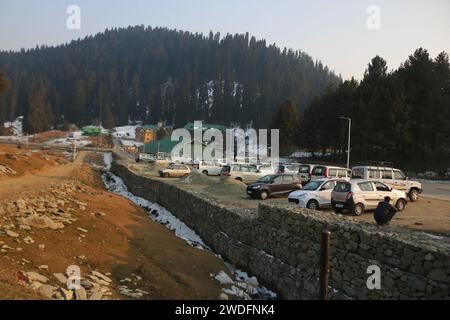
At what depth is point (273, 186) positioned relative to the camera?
1049 inches

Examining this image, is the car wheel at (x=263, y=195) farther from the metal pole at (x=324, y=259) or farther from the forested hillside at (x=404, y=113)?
the forested hillside at (x=404, y=113)

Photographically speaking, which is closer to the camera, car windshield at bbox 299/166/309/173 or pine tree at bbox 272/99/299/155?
car windshield at bbox 299/166/309/173

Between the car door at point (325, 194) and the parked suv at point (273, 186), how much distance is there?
558 centimetres

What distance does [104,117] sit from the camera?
18250cm

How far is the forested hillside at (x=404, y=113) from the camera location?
54.3m

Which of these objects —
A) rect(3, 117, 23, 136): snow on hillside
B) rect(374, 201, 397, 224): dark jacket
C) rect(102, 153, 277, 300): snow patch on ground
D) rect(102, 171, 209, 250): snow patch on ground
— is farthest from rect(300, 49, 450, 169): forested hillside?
rect(3, 117, 23, 136): snow on hillside

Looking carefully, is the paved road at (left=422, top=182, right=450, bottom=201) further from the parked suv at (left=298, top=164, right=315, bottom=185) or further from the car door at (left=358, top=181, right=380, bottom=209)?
the car door at (left=358, top=181, right=380, bottom=209)

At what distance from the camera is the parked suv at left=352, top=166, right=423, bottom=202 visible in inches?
1016

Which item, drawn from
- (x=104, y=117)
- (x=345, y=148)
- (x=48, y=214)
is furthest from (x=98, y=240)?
(x=104, y=117)

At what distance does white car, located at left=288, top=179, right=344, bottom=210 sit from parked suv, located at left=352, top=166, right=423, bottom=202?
5.34 metres

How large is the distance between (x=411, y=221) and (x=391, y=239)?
33.2 feet

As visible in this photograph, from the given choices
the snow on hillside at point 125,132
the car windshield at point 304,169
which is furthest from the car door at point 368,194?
the snow on hillside at point 125,132

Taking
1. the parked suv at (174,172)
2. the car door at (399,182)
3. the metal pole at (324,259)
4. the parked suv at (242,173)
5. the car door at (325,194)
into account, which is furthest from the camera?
the parked suv at (174,172)

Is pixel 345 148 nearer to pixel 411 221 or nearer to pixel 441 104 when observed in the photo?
pixel 441 104
